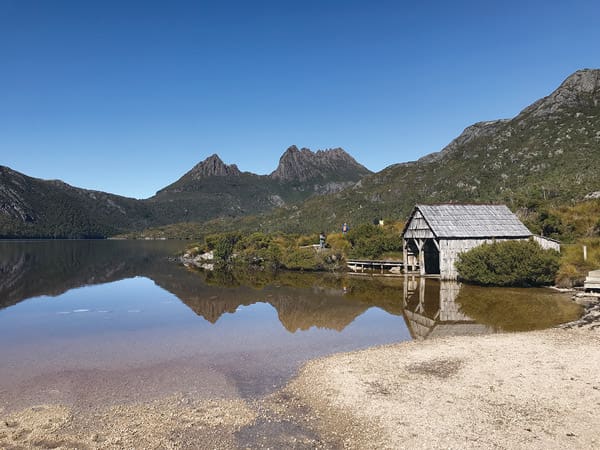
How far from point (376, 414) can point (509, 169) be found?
98.6 meters

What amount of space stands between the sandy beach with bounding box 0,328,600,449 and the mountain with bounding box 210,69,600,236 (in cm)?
4779

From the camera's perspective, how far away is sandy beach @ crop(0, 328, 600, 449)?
1049 cm

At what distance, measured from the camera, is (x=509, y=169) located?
97938 mm

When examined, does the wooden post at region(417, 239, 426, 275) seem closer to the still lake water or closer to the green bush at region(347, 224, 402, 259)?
the still lake water

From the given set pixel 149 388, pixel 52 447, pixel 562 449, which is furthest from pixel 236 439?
pixel 562 449

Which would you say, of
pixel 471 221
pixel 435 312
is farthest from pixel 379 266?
pixel 435 312

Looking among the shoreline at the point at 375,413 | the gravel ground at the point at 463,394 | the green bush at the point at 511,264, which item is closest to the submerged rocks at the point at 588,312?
the gravel ground at the point at 463,394

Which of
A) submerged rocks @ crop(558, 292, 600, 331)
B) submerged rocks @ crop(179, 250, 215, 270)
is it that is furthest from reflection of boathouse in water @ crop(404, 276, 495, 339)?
submerged rocks @ crop(179, 250, 215, 270)

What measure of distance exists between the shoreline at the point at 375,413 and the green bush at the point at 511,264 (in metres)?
18.7

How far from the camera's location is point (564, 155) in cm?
8706

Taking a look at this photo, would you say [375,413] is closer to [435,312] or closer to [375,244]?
[435,312]

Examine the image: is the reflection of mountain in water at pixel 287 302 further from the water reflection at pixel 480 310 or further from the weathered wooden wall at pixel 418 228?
the weathered wooden wall at pixel 418 228

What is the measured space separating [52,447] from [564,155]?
98.2 metres

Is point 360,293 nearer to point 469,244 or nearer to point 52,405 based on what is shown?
point 469,244
